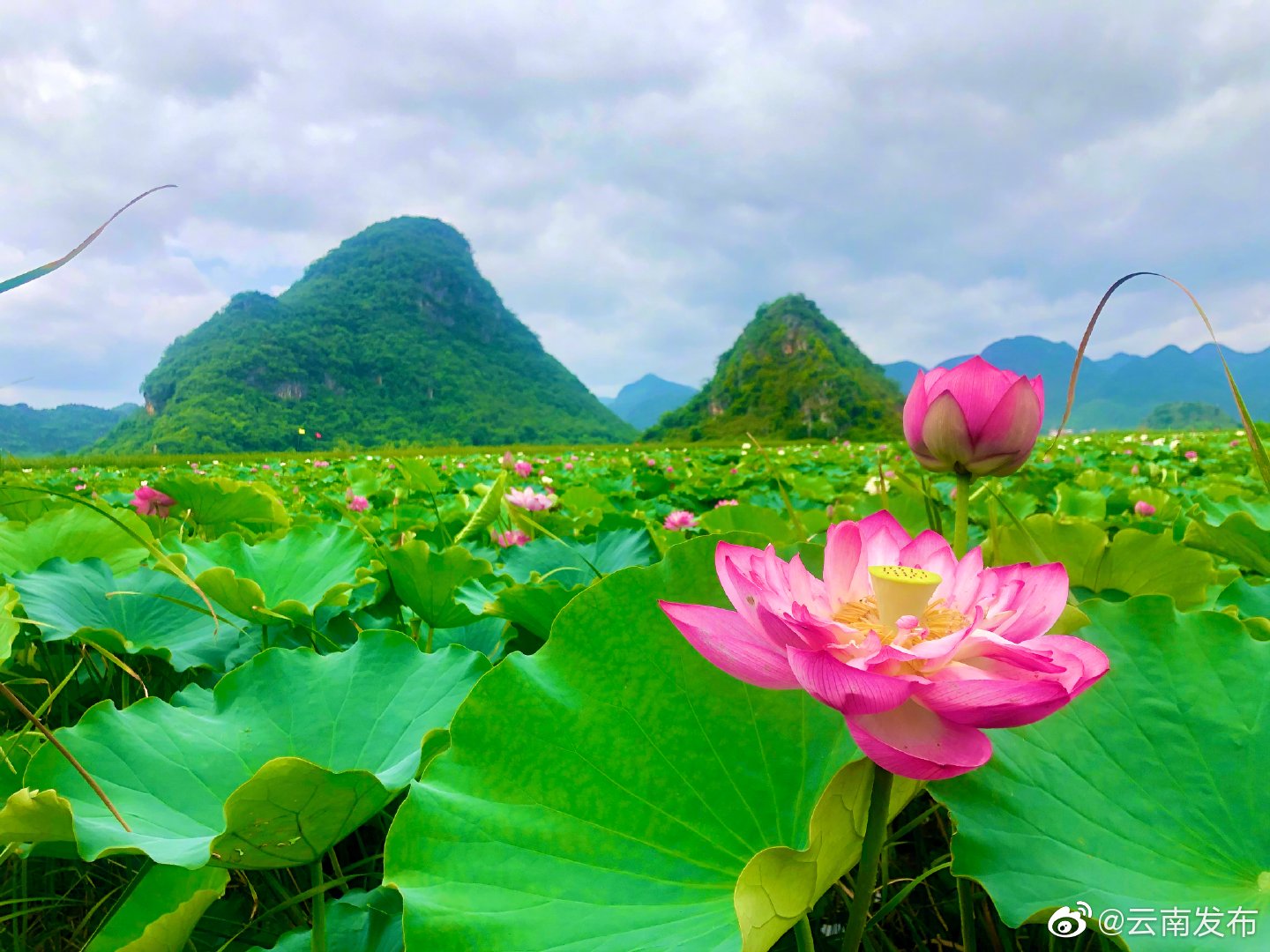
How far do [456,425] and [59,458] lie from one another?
120ft

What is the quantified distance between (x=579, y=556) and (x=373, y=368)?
52.9 m

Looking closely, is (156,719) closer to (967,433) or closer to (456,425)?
(967,433)

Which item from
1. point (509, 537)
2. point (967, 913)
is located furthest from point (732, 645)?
point (509, 537)

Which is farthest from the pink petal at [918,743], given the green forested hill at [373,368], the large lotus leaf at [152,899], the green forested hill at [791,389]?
the green forested hill at [791,389]

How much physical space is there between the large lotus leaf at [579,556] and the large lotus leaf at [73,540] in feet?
1.93

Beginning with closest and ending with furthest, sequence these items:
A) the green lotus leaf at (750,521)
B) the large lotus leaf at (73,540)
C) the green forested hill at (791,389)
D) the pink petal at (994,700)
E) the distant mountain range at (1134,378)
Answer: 1. the pink petal at (994,700)
2. the large lotus leaf at (73,540)
3. the green lotus leaf at (750,521)
4. the green forested hill at (791,389)
5. the distant mountain range at (1134,378)

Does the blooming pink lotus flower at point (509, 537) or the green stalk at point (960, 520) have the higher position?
the green stalk at point (960, 520)

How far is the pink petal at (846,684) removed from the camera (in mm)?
322

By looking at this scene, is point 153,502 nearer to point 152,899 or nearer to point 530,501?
point 530,501

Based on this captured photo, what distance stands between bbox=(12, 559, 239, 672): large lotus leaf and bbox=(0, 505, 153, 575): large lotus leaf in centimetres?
15

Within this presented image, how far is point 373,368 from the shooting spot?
50125 mm

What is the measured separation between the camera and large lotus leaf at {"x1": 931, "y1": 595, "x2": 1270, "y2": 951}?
0.40 m

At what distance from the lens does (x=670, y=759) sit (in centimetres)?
47

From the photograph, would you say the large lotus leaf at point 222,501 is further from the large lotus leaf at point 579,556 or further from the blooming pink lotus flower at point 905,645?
the blooming pink lotus flower at point 905,645
